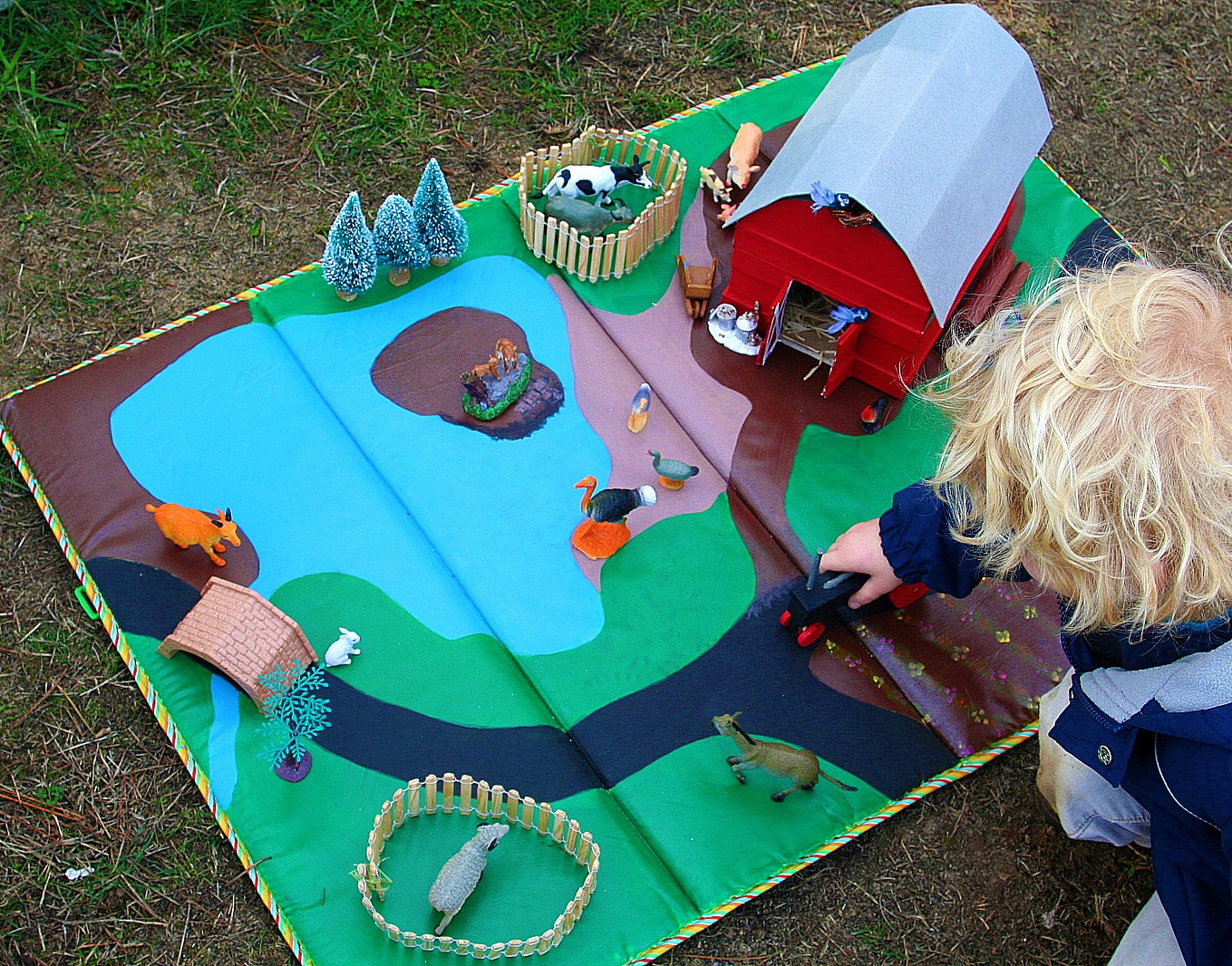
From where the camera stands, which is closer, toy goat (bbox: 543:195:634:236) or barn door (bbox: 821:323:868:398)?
barn door (bbox: 821:323:868:398)

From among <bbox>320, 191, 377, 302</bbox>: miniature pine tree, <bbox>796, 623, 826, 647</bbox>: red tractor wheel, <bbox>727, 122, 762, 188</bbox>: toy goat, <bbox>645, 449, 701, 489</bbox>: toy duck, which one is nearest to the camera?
<bbox>796, 623, 826, 647</bbox>: red tractor wheel

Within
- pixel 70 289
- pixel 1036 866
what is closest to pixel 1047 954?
pixel 1036 866

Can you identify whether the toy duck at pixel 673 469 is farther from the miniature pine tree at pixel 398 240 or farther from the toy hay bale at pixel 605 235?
the miniature pine tree at pixel 398 240

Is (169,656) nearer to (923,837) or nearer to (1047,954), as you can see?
(923,837)

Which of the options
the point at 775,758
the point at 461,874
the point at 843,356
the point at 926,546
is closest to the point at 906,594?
the point at 926,546

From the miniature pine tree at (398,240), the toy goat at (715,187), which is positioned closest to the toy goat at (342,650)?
the miniature pine tree at (398,240)

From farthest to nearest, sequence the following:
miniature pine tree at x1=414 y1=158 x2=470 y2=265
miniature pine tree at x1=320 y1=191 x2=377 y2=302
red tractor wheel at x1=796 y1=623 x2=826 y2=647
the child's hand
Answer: miniature pine tree at x1=414 y1=158 x2=470 y2=265
miniature pine tree at x1=320 y1=191 x2=377 y2=302
red tractor wheel at x1=796 y1=623 x2=826 y2=647
the child's hand

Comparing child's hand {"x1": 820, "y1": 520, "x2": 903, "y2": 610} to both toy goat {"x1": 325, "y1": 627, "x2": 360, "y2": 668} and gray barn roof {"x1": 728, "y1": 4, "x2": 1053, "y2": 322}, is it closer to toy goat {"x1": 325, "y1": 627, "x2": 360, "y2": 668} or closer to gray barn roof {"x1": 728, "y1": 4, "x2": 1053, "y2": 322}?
gray barn roof {"x1": 728, "y1": 4, "x2": 1053, "y2": 322}

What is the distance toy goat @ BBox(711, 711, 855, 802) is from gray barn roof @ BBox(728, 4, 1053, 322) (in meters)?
1.28

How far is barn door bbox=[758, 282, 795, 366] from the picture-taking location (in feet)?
10.5

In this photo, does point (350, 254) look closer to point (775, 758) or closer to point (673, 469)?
point (673, 469)

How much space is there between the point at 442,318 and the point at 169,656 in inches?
49.7

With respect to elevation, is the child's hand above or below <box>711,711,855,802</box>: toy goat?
above

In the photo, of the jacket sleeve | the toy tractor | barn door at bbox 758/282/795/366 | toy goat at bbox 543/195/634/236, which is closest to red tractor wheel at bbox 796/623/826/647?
the toy tractor
